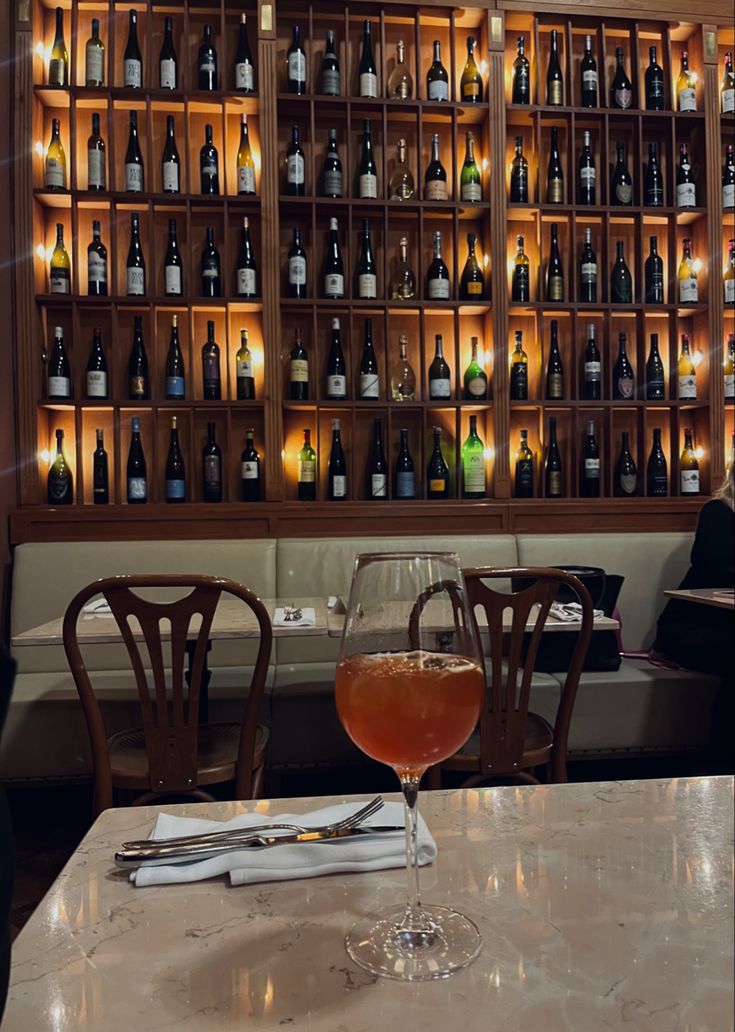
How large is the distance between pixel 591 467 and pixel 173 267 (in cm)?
206

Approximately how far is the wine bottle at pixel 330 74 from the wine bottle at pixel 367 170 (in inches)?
7.7

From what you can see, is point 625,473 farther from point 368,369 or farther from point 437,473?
point 368,369

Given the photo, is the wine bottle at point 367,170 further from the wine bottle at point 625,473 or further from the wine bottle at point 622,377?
the wine bottle at point 625,473

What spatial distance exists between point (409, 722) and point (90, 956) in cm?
20

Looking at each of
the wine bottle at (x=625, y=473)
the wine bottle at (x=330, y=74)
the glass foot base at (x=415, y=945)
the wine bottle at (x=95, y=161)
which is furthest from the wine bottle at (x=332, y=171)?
the glass foot base at (x=415, y=945)

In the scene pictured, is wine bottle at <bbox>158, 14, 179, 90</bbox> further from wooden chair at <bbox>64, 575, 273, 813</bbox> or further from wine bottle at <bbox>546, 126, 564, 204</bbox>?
wooden chair at <bbox>64, 575, 273, 813</bbox>

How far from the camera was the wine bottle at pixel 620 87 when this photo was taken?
12.2 ft

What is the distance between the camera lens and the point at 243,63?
11.3ft

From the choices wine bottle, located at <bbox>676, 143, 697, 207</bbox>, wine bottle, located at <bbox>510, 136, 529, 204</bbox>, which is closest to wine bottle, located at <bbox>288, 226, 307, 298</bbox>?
wine bottle, located at <bbox>510, 136, 529, 204</bbox>

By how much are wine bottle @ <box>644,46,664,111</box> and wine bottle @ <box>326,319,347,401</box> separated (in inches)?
70.7

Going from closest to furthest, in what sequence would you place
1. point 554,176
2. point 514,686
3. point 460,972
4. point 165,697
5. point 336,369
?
point 460,972
point 165,697
point 514,686
point 336,369
point 554,176

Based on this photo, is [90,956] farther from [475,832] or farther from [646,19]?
[646,19]

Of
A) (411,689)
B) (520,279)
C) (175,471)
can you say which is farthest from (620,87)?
(411,689)

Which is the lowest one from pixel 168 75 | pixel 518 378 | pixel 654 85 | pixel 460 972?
pixel 460 972
